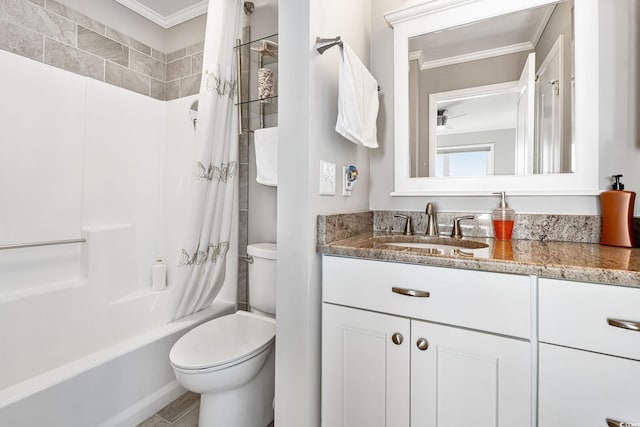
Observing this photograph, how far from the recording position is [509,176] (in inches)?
51.8

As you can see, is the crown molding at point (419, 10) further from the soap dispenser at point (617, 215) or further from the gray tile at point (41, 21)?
the gray tile at point (41, 21)

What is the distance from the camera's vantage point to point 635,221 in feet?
3.57

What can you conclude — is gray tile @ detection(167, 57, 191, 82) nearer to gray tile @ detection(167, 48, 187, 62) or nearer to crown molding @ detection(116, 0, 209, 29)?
gray tile @ detection(167, 48, 187, 62)

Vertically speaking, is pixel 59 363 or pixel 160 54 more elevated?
pixel 160 54

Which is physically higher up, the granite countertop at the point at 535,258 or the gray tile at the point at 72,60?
the gray tile at the point at 72,60

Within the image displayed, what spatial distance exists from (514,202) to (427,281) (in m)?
0.72

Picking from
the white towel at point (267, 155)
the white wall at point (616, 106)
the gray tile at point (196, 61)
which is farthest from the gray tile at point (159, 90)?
the white wall at point (616, 106)

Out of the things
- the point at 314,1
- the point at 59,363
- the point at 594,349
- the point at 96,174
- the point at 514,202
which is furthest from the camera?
the point at 96,174

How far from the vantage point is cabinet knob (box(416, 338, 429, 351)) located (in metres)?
0.91

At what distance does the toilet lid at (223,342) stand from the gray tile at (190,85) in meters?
1.75

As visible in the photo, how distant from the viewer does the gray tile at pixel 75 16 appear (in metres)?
1.78

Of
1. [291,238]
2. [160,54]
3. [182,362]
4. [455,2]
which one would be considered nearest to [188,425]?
[182,362]

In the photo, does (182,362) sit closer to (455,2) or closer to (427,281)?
(427,281)

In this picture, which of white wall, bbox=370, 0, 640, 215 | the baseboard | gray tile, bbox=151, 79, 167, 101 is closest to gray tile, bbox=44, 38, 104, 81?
gray tile, bbox=151, 79, 167, 101
